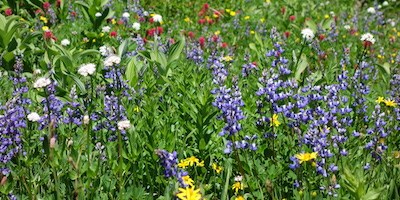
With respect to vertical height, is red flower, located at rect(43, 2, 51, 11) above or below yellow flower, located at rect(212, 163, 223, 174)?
above

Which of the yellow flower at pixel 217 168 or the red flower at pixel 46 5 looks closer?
the yellow flower at pixel 217 168

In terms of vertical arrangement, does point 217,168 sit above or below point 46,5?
below

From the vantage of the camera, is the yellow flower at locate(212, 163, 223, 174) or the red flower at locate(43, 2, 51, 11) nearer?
the yellow flower at locate(212, 163, 223, 174)

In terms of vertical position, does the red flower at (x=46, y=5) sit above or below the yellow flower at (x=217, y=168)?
above

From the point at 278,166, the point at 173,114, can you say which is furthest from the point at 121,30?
the point at 278,166

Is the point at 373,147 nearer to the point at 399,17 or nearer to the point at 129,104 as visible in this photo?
the point at 129,104

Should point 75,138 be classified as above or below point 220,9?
below

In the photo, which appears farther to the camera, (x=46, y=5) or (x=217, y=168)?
(x=46, y=5)

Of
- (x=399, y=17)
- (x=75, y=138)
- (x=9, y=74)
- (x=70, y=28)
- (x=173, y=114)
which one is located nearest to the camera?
(x=75, y=138)

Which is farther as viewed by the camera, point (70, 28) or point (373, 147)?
point (70, 28)

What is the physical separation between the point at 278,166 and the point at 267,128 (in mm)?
296

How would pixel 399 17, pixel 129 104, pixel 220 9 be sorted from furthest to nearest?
pixel 399 17
pixel 220 9
pixel 129 104

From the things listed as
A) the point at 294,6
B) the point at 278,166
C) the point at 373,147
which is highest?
the point at 294,6

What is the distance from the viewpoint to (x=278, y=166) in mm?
3057
